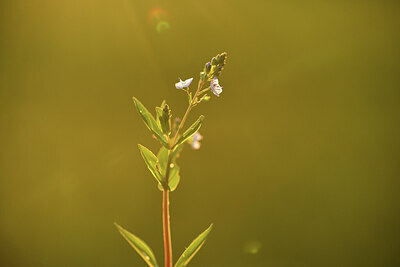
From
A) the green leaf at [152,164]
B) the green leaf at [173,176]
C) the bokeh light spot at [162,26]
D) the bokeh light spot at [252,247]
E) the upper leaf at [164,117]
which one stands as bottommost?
the bokeh light spot at [252,247]

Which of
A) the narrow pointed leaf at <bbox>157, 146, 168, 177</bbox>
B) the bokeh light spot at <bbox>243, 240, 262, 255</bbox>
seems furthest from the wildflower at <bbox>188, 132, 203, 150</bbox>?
the bokeh light spot at <bbox>243, 240, 262, 255</bbox>

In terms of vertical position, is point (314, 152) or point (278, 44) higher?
point (278, 44)

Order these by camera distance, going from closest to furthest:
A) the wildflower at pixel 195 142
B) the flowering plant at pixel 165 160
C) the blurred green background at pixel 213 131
→ the flowering plant at pixel 165 160 < the wildflower at pixel 195 142 < the blurred green background at pixel 213 131

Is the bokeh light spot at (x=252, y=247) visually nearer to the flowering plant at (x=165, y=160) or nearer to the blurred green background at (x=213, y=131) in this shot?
the blurred green background at (x=213, y=131)

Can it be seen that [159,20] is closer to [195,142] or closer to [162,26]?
[162,26]

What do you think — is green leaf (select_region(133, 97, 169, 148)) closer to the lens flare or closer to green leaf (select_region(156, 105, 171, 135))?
green leaf (select_region(156, 105, 171, 135))

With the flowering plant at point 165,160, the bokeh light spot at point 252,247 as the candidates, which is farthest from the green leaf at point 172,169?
the bokeh light spot at point 252,247

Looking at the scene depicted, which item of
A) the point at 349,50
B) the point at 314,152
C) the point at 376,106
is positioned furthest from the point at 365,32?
the point at 314,152

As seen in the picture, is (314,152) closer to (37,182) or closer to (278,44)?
(278,44)
